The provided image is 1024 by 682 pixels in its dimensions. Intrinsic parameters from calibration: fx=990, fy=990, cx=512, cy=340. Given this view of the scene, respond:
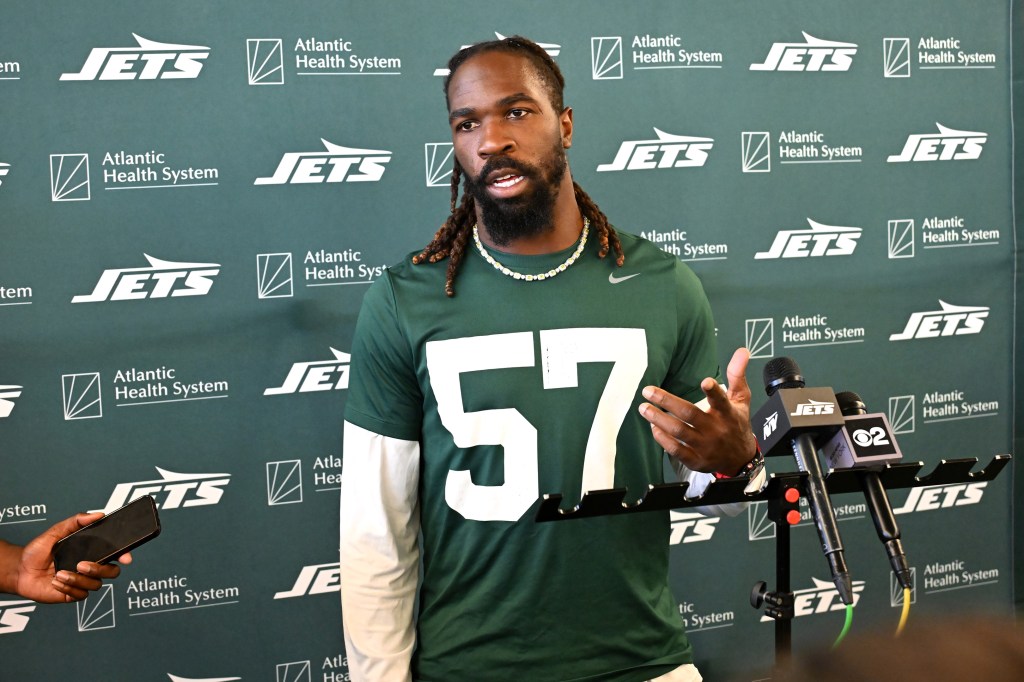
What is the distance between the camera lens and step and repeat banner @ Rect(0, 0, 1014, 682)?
→ 104 inches

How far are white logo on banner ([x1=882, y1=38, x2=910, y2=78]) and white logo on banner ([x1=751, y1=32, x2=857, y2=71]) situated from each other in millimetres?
117

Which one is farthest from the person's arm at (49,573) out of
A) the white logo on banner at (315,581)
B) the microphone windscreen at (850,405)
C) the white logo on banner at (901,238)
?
the white logo on banner at (901,238)

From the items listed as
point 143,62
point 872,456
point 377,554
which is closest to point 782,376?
point 872,456

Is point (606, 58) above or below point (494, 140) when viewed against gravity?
above

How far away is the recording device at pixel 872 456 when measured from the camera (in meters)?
1.34

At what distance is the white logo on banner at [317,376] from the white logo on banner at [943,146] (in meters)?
1.93

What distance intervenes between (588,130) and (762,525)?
4.58ft

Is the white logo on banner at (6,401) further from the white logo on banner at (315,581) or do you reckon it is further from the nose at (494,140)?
the nose at (494,140)

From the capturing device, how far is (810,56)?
3.21m

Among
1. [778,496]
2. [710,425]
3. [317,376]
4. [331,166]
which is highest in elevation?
[331,166]

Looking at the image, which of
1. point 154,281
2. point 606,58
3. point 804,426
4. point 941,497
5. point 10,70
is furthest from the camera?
point 941,497

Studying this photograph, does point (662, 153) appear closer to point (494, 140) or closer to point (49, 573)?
point (494, 140)

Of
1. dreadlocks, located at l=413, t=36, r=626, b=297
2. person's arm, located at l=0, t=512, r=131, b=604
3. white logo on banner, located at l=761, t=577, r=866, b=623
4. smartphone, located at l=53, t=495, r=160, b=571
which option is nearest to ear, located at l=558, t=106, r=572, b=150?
dreadlocks, located at l=413, t=36, r=626, b=297

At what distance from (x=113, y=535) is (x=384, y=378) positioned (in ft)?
1.78
